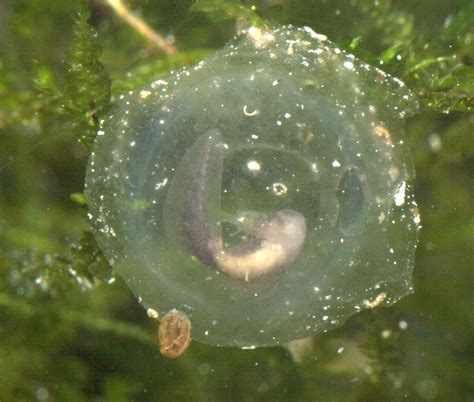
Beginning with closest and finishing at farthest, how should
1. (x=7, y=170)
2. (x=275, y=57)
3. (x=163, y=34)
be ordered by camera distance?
(x=275, y=57), (x=163, y=34), (x=7, y=170)

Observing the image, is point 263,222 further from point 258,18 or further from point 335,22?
point 335,22

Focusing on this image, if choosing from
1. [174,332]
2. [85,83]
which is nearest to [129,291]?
[174,332]

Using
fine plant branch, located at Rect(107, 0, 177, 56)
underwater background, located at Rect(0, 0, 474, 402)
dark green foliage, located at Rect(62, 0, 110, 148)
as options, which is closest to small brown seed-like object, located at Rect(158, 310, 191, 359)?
underwater background, located at Rect(0, 0, 474, 402)

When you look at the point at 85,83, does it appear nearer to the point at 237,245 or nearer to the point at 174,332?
the point at 237,245

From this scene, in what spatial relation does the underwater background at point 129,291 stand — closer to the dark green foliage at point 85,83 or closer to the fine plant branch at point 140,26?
the fine plant branch at point 140,26

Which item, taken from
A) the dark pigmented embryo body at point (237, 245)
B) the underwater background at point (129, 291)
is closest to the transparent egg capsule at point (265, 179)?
the dark pigmented embryo body at point (237, 245)

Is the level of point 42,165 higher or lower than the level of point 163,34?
lower

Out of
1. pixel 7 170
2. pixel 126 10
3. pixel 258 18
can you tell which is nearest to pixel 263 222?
pixel 258 18
